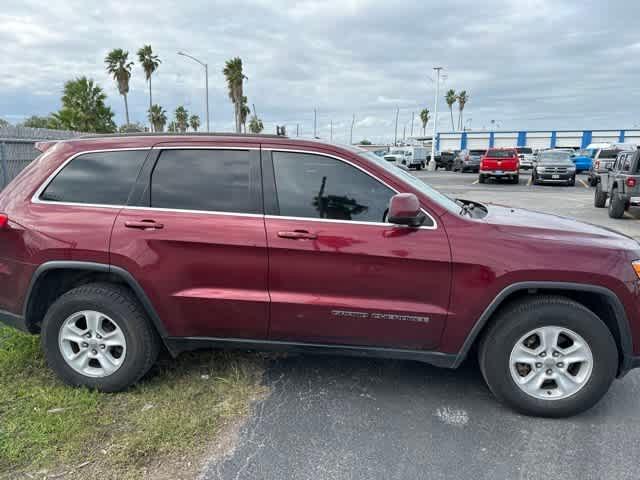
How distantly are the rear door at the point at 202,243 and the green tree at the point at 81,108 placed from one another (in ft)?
116

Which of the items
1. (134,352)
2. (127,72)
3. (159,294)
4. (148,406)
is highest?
(127,72)

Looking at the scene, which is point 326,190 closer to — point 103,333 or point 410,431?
point 410,431

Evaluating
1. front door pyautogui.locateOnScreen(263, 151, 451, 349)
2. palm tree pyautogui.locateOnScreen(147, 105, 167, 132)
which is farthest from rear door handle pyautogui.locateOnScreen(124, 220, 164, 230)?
palm tree pyautogui.locateOnScreen(147, 105, 167, 132)

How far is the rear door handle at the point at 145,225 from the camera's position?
10.2 feet

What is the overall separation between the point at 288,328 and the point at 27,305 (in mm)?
1828

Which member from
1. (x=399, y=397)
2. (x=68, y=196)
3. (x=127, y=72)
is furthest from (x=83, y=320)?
(x=127, y=72)

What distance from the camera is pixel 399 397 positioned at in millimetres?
3322

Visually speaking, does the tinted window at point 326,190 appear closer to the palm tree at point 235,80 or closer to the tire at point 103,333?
the tire at point 103,333

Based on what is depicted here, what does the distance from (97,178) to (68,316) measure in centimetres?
97

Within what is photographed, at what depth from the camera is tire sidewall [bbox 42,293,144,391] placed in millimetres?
3205

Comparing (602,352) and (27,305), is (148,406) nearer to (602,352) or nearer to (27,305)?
(27,305)

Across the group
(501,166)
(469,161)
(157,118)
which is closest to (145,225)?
(501,166)

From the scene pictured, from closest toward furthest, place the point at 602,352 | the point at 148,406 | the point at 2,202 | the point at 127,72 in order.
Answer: the point at 602,352, the point at 148,406, the point at 2,202, the point at 127,72

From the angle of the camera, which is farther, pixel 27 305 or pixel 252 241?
pixel 27 305
